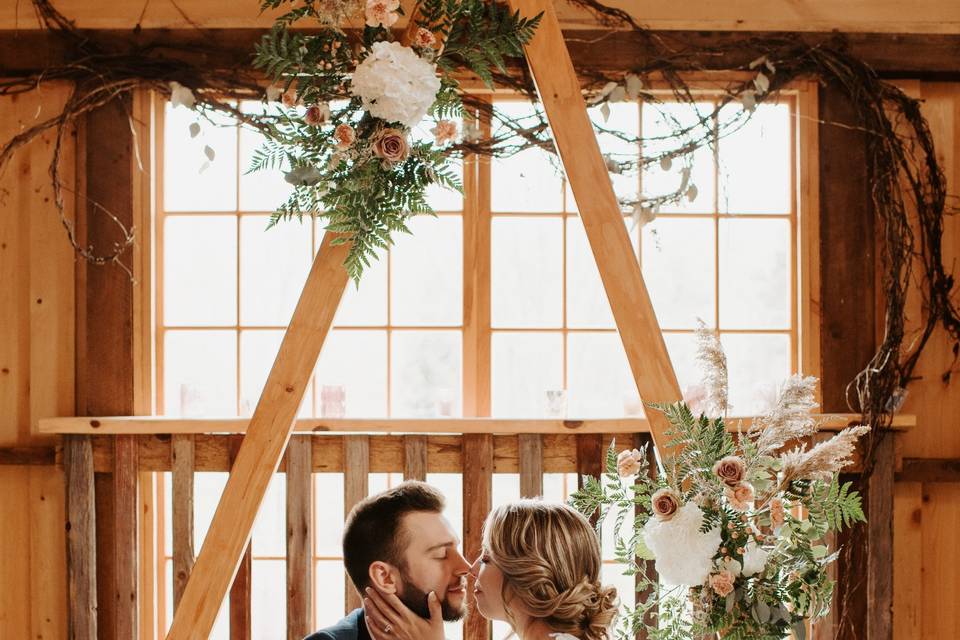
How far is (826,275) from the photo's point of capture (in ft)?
10.1

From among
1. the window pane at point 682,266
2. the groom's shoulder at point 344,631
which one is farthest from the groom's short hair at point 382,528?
the window pane at point 682,266

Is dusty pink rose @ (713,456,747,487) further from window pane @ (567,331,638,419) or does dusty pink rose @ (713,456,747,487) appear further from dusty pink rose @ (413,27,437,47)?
window pane @ (567,331,638,419)

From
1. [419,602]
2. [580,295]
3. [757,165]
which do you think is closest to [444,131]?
[419,602]

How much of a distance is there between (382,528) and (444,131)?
1.01 m

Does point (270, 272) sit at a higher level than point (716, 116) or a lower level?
lower

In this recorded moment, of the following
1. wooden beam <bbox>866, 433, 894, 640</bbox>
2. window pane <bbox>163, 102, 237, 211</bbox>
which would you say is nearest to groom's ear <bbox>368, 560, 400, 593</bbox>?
window pane <bbox>163, 102, 237, 211</bbox>

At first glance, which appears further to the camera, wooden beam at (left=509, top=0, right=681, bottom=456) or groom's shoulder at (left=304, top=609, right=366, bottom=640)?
groom's shoulder at (left=304, top=609, right=366, bottom=640)

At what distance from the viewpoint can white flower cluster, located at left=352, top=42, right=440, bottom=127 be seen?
1.81 m

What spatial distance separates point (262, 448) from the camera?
1.97 m

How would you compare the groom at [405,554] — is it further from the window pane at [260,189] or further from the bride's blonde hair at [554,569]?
the window pane at [260,189]

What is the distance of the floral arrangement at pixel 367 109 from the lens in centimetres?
185

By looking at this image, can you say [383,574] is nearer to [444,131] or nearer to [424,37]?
[444,131]

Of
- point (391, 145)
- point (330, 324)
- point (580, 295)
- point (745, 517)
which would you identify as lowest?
point (745, 517)

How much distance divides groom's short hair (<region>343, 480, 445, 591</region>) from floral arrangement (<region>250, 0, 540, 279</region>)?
2.14 feet
